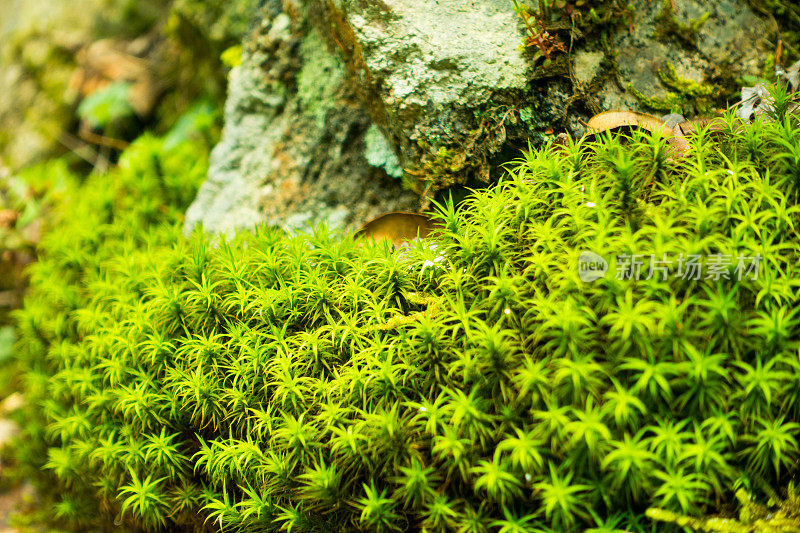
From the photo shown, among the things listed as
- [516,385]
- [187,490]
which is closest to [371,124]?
[516,385]

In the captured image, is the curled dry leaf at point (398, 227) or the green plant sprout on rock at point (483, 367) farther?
the curled dry leaf at point (398, 227)

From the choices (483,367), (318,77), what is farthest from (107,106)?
(483,367)

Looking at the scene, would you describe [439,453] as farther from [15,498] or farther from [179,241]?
[15,498]

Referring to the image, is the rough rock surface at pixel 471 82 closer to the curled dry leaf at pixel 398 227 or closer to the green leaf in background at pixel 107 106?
the curled dry leaf at pixel 398 227

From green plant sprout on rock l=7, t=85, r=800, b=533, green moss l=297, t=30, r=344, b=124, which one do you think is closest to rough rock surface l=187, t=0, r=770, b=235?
green moss l=297, t=30, r=344, b=124

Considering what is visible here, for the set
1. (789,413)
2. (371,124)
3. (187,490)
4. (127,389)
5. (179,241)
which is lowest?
(187,490)

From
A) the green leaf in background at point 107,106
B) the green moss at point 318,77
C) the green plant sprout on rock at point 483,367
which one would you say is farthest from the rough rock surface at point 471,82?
the green leaf in background at point 107,106

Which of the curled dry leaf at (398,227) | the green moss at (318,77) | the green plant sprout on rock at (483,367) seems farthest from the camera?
the green moss at (318,77)
